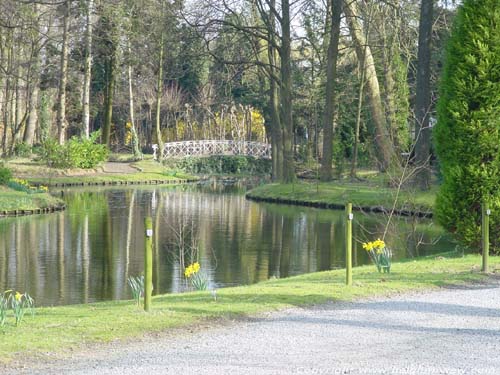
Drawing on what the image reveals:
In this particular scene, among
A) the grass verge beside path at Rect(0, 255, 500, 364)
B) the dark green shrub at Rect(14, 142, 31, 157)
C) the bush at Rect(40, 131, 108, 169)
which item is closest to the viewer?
the grass verge beside path at Rect(0, 255, 500, 364)

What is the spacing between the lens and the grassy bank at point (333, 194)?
30.9 meters

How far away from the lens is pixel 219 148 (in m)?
60.7

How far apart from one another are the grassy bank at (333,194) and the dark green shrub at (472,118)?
1315cm

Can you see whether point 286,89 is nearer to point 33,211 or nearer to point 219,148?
point 33,211

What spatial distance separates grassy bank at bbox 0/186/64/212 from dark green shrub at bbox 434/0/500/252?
56.1ft

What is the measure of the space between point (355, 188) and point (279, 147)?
7414mm

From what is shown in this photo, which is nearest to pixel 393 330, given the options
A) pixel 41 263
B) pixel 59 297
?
pixel 59 297

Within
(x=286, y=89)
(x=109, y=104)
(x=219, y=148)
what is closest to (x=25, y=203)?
(x=286, y=89)

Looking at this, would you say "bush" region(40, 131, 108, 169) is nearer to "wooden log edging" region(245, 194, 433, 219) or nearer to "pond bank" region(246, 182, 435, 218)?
→ "wooden log edging" region(245, 194, 433, 219)

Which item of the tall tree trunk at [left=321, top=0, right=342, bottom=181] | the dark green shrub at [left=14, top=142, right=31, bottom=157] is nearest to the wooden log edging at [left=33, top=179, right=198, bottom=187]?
the dark green shrub at [left=14, top=142, right=31, bottom=157]

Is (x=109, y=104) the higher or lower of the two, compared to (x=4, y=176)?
higher

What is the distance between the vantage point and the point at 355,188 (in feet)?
115

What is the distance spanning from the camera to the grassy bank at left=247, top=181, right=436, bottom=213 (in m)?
30.9

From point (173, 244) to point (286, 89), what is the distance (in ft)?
53.7
